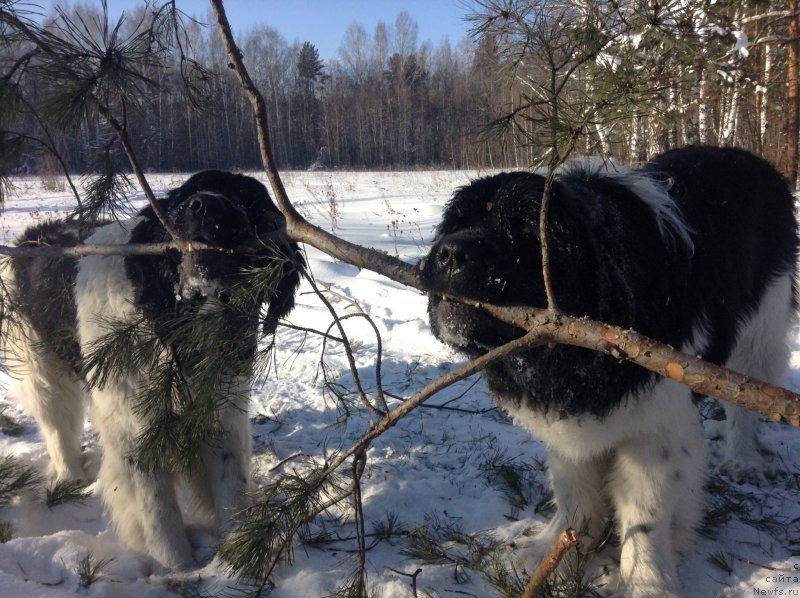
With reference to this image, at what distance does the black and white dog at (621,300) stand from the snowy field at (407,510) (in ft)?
1.09

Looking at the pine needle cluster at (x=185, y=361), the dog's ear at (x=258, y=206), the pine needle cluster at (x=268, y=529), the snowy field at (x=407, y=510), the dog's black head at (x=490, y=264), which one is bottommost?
the snowy field at (x=407, y=510)

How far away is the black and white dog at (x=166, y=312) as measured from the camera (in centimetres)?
226

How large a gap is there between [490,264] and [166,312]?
1.52 m

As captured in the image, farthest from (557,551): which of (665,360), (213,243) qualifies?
(213,243)

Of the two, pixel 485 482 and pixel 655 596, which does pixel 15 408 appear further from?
pixel 655 596

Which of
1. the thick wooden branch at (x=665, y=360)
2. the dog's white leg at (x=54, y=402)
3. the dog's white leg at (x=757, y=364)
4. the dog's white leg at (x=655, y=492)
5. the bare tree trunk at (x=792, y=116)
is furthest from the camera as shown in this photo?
the bare tree trunk at (x=792, y=116)

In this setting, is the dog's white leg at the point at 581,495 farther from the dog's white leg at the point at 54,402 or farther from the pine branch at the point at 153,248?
the dog's white leg at the point at 54,402

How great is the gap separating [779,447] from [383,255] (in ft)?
9.49

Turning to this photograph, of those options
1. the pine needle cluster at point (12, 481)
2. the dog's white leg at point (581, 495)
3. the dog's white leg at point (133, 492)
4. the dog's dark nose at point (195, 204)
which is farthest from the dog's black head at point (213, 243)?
the pine needle cluster at point (12, 481)

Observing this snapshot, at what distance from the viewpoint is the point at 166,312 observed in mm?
2463

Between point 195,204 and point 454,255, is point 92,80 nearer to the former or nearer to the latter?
point 195,204

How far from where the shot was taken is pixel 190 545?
2840 mm

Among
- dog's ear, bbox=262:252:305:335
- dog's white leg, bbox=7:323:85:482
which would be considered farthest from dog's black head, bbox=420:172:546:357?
dog's white leg, bbox=7:323:85:482

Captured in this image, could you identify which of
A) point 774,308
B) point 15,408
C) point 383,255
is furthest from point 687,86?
point 15,408
